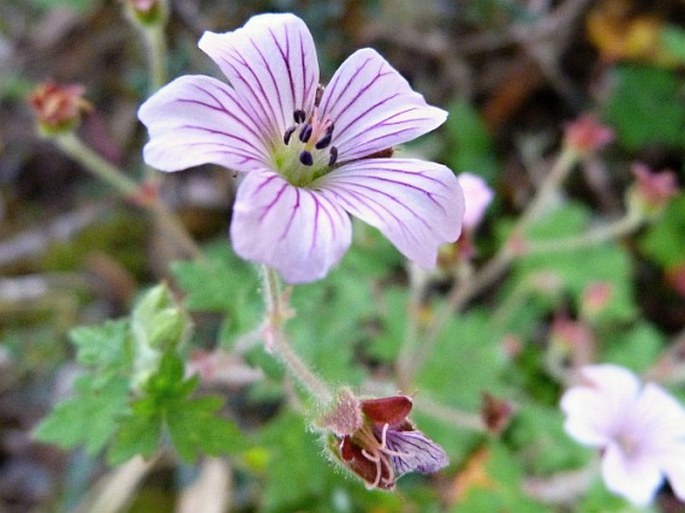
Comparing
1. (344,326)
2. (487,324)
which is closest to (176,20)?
(344,326)

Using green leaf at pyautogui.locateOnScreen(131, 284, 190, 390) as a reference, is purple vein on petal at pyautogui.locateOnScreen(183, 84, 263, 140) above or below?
above

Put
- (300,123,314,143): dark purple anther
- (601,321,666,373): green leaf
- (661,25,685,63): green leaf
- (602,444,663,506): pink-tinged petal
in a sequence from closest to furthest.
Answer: (300,123,314,143): dark purple anther, (602,444,663,506): pink-tinged petal, (601,321,666,373): green leaf, (661,25,685,63): green leaf

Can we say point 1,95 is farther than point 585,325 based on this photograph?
Yes

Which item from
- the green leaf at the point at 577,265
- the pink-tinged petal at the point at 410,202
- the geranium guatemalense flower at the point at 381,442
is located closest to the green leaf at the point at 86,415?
the geranium guatemalense flower at the point at 381,442

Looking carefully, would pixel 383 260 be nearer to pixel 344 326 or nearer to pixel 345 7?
pixel 344 326

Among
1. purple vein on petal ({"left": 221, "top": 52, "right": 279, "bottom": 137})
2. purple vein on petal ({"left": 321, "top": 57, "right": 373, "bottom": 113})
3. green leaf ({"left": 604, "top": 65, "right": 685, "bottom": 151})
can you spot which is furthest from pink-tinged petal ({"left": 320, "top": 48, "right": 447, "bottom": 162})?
green leaf ({"left": 604, "top": 65, "right": 685, "bottom": 151})

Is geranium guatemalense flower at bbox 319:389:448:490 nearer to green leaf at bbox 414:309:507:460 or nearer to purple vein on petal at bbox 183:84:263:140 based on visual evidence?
purple vein on petal at bbox 183:84:263:140
